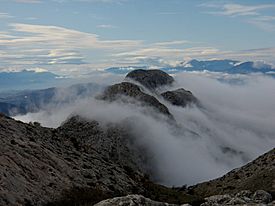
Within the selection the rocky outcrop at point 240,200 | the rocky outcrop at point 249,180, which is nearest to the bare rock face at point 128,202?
the rocky outcrop at point 240,200

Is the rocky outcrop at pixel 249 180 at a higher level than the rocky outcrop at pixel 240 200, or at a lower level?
lower

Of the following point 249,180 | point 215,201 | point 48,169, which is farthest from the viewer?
point 249,180

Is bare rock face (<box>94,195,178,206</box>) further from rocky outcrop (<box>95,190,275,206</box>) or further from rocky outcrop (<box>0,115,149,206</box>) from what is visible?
rocky outcrop (<box>0,115,149,206</box>)

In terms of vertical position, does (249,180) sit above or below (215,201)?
below

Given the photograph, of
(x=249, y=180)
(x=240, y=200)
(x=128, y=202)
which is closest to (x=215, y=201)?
(x=240, y=200)

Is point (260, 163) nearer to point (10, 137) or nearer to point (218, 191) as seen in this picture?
point (218, 191)

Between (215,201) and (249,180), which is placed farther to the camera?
(249,180)

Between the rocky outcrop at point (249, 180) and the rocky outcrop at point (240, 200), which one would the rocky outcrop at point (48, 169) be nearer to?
the rocky outcrop at point (240, 200)

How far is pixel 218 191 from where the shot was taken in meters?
78.4

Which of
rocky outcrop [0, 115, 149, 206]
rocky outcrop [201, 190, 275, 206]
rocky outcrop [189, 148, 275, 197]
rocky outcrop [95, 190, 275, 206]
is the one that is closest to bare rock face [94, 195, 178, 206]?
rocky outcrop [95, 190, 275, 206]

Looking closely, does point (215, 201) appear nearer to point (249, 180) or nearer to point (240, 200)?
point (240, 200)

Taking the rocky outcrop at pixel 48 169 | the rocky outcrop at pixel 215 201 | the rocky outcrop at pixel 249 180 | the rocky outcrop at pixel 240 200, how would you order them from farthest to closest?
1. the rocky outcrop at pixel 249 180
2. the rocky outcrop at pixel 48 169
3. the rocky outcrop at pixel 240 200
4. the rocky outcrop at pixel 215 201

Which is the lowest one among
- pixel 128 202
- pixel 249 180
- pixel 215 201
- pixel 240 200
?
pixel 249 180

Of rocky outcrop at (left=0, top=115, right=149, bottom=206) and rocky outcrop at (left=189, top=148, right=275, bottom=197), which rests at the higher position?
rocky outcrop at (left=0, top=115, right=149, bottom=206)
